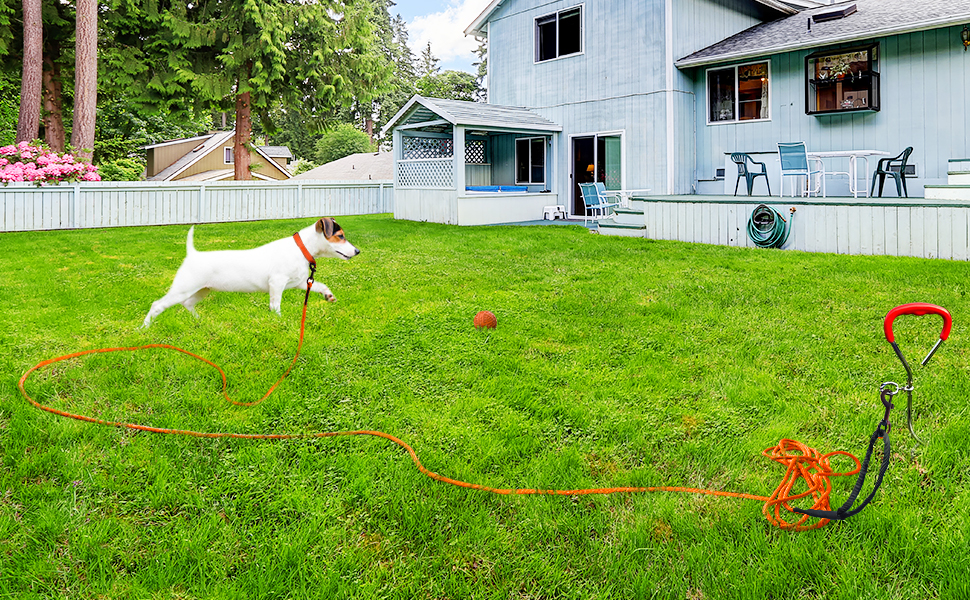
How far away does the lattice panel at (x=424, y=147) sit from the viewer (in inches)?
632

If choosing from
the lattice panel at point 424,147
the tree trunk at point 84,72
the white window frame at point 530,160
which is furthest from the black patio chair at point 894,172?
the tree trunk at point 84,72

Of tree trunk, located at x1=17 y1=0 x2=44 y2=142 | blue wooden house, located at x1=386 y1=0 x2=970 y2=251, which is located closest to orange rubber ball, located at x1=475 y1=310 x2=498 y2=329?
blue wooden house, located at x1=386 y1=0 x2=970 y2=251

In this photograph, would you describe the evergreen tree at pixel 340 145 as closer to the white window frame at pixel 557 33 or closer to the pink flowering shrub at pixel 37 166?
the white window frame at pixel 557 33

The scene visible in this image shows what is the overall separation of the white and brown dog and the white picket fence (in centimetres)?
1165

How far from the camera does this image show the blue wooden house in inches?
454

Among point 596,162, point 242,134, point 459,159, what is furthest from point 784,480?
point 242,134

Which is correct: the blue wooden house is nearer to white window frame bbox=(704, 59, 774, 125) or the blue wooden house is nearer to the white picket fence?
white window frame bbox=(704, 59, 774, 125)

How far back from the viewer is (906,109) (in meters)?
11.7

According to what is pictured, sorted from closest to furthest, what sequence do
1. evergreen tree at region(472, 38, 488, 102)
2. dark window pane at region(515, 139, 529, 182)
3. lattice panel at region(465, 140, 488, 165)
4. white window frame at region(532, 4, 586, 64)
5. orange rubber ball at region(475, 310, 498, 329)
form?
1. orange rubber ball at region(475, 310, 498, 329)
2. white window frame at region(532, 4, 586, 64)
3. dark window pane at region(515, 139, 529, 182)
4. lattice panel at region(465, 140, 488, 165)
5. evergreen tree at region(472, 38, 488, 102)

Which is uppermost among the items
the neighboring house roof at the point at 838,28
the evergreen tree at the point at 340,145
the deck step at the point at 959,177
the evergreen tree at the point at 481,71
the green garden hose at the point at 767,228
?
the evergreen tree at the point at 481,71

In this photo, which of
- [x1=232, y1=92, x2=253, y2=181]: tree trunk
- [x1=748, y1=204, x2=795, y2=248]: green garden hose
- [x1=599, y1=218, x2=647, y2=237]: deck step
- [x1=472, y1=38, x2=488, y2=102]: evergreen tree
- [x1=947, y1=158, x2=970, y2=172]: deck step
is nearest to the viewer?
[x1=748, y1=204, x2=795, y2=248]: green garden hose

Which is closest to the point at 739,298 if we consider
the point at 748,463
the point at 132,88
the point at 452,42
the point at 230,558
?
the point at 748,463

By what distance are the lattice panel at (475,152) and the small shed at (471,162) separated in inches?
1.0

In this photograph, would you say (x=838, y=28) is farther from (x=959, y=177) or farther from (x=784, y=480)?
(x=784, y=480)
